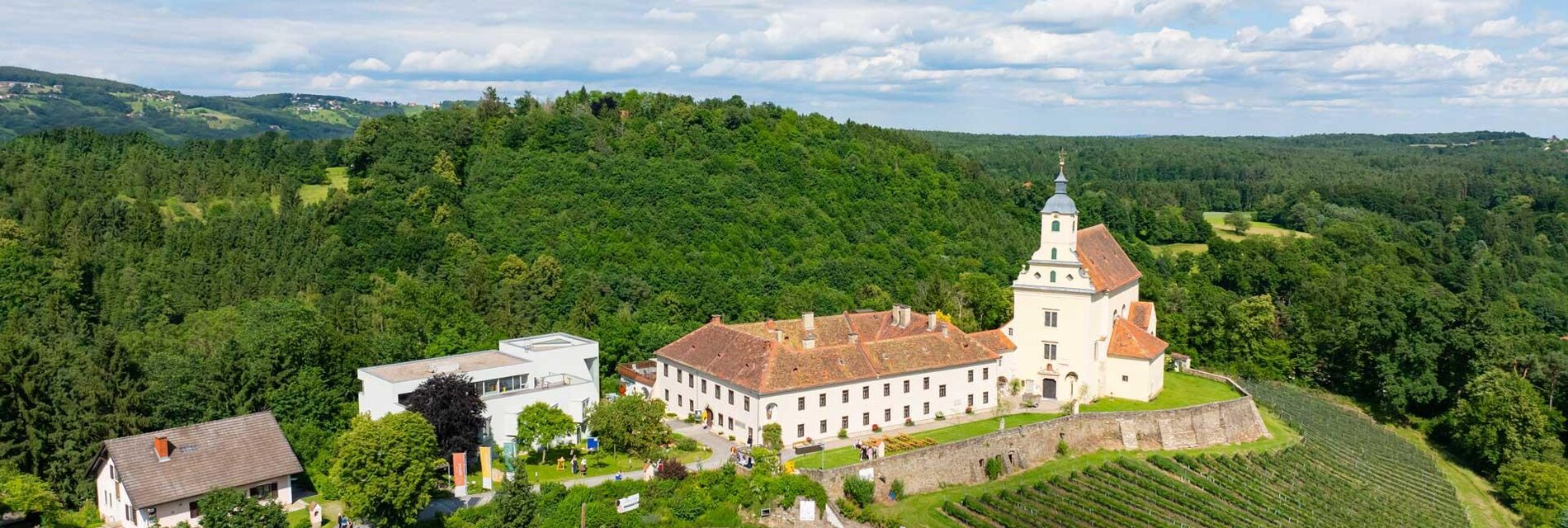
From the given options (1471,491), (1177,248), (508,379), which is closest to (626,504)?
(508,379)

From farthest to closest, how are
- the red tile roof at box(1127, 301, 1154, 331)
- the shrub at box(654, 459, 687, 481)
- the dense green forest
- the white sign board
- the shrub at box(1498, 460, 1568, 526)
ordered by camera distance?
the red tile roof at box(1127, 301, 1154, 331) < the shrub at box(1498, 460, 1568, 526) < the dense green forest < the shrub at box(654, 459, 687, 481) < the white sign board

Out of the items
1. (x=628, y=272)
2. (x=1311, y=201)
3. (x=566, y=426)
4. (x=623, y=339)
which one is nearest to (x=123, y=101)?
(x=628, y=272)

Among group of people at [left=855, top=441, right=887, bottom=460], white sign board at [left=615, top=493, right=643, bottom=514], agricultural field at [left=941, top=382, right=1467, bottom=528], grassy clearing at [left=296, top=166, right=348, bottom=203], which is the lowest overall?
agricultural field at [left=941, top=382, right=1467, bottom=528]

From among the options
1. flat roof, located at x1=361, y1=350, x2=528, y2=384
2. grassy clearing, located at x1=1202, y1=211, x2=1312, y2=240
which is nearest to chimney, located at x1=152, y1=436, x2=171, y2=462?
flat roof, located at x1=361, y1=350, x2=528, y2=384

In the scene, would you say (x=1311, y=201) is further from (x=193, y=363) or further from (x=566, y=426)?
(x=193, y=363)

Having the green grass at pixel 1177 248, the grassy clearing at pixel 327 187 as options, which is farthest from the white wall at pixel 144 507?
the green grass at pixel 1177 248

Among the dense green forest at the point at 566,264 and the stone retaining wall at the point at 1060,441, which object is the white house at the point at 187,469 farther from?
the stone retaining wall at the point at 1060,441

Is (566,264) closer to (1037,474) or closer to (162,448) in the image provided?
(162,448)

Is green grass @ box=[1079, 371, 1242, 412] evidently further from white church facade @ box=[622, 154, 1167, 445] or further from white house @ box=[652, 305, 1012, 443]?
white house @ box=[652, 305, 1012, 443]
